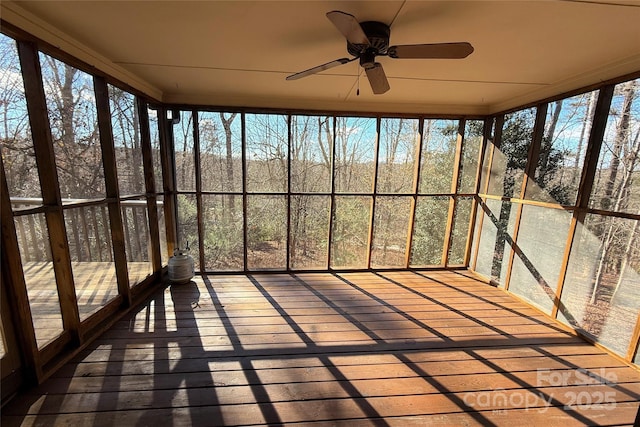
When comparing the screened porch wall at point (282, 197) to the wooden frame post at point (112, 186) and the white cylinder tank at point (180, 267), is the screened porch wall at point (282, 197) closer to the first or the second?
the wooden frame post at point (112, 186)

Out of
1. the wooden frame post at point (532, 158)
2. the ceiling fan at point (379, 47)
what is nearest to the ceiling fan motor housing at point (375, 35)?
the ceiling fan at point (379, 47)

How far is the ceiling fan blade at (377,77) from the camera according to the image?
199 cm

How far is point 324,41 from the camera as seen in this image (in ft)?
7.05

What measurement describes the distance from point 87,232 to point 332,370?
2.63 metres

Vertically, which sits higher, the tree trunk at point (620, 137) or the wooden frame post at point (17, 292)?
the tree trunk at point (620, 137)

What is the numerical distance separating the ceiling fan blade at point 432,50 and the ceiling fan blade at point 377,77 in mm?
154

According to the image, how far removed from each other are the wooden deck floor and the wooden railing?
77 centimetres

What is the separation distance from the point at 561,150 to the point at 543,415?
2.71m

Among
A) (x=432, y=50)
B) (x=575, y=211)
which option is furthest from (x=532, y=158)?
(x=432, y=50)

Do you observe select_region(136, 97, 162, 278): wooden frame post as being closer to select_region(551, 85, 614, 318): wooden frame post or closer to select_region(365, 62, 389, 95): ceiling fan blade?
select_region(365, 62, 389, 95): ceiling fan blade

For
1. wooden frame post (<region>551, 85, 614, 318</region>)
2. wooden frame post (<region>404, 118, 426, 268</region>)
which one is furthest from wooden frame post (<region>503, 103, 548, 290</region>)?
wooden frame post (<region>404, 118, 426, 268</region>)

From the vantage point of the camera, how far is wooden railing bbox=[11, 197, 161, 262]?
79.7 inches

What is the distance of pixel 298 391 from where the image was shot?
2.07 m

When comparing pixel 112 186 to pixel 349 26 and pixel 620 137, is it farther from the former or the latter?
pixel 620 137
